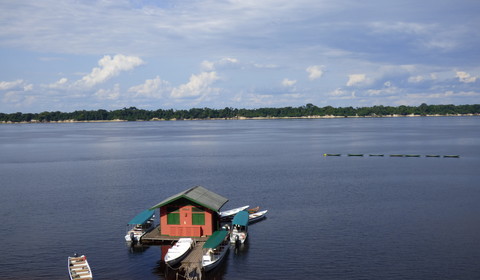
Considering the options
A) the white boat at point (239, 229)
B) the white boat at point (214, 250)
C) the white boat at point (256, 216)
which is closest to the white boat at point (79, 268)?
the white boat at point (214, 250)

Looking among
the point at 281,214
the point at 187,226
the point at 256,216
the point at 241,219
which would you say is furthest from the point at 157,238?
the point at 281,214

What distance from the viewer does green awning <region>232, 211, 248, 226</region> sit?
54594mm

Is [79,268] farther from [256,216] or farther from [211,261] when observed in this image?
[256,216]

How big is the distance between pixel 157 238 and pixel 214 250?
7844 millimetres

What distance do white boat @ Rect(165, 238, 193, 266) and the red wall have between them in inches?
101

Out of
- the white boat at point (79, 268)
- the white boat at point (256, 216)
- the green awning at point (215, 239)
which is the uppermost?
the green awning at point (215, 239)

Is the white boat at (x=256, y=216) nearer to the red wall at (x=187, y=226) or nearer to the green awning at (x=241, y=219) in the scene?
the green awning at (x=241, y=219)

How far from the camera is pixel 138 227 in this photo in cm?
5619

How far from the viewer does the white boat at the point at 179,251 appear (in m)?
43.8

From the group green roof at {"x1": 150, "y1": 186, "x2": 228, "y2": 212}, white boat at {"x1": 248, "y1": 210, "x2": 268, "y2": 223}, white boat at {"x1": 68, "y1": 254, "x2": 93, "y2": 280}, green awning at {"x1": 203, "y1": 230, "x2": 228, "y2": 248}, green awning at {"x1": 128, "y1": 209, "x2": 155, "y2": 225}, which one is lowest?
white boat at {"x1": 68, "y1": 254, "x2": 93, "y2": 280}

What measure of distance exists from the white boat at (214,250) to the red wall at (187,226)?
148 centimetres

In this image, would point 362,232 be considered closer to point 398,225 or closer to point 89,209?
point 398,225

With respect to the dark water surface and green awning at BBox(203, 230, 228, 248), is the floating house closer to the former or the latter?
green awning at BBox(203, 230, 228, 248)

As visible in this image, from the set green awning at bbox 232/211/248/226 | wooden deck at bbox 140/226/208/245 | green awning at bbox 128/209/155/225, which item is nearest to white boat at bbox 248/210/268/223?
green awning at bbox 232/211/248/226
